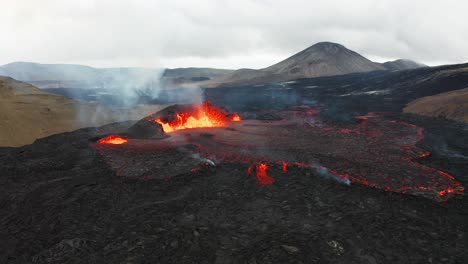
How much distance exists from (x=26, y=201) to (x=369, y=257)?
Result: 14.9m

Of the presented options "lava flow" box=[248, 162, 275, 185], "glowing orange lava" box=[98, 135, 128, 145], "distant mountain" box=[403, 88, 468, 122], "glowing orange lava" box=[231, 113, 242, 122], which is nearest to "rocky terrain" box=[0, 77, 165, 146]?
"glowing orange lava" box=[98, 135, 128, 145]

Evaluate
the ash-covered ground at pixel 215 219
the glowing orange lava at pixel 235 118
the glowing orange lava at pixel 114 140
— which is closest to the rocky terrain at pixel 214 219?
the ash-covered ground at pixel 215 219

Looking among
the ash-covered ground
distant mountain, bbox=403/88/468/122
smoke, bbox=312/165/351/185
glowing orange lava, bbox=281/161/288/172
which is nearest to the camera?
the ash-covered ground

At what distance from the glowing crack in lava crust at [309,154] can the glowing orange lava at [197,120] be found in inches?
14.5

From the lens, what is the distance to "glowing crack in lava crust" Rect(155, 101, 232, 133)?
34.7 m

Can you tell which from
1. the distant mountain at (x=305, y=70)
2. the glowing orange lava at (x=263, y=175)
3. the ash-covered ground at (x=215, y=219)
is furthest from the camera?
the distant mountain at (x=305, y=70)

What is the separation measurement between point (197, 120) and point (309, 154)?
18186 millimetres

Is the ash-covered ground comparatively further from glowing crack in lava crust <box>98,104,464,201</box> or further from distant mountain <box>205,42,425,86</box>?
distant mountain <box>205,42,425,86</box>

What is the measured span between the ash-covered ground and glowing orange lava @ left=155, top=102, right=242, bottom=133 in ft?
50.3

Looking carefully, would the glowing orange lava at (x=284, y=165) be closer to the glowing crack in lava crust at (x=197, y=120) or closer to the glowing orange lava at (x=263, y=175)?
the glowing orange lava at (x=263, y=175)

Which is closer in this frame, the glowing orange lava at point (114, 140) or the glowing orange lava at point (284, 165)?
the glowing orange lava at point (284, 165)

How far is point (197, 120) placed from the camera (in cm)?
3750

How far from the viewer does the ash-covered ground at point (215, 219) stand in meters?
10.3

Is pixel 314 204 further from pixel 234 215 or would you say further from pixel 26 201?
pixel 26 201
